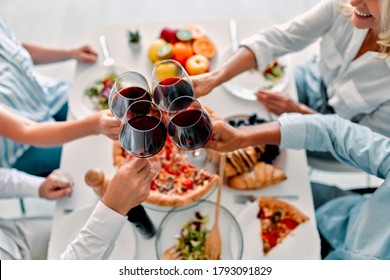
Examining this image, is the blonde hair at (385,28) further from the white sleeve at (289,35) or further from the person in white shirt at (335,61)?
the white sleeve at (289,35)

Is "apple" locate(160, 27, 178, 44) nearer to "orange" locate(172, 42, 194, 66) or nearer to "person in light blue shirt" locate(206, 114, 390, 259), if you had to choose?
"orange" locate(172, 42, 194, 66)

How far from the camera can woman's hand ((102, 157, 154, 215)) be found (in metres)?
1.10

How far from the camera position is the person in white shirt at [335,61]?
1.41 metres

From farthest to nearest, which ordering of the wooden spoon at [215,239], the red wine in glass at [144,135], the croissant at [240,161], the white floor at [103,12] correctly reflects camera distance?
the white floor at [103,12] → the croissant at [240,161] → the wooden spoon at [215,239] → the red wine in glass at [144,135]

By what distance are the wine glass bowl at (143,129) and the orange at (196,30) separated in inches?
25.4

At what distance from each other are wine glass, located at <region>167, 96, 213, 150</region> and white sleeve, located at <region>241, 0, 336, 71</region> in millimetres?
475

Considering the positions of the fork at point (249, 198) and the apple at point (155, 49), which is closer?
the fork at point (249, 198)

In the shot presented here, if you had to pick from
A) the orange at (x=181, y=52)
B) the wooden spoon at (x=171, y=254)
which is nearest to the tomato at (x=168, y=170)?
the wooden spoon at (x=171, y=254)

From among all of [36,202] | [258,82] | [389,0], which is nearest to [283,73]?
[258,82]

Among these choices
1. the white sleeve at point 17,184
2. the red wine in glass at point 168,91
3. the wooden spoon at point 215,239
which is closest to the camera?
the red wine in glass at point 168,91

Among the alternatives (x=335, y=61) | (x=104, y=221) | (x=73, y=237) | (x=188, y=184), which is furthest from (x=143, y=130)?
(x=335, y=61)

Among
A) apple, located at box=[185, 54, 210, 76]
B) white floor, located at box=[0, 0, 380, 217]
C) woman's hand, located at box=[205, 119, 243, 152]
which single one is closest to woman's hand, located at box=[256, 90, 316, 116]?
apple, located at box=[185, 54, 210, 76]
